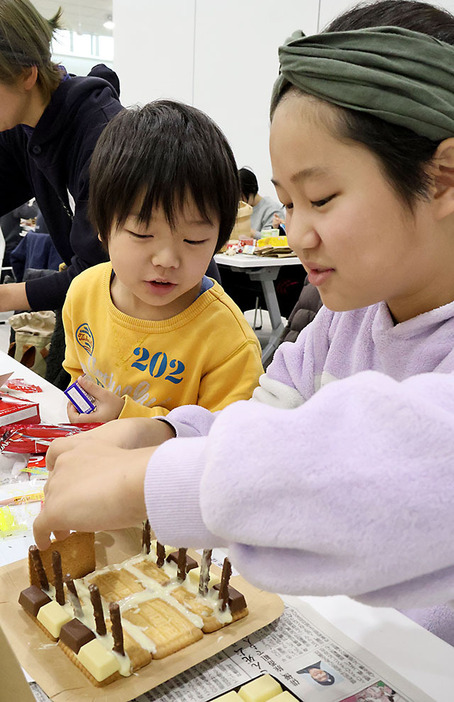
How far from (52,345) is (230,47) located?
14.7 ft

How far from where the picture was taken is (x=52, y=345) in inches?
74.8

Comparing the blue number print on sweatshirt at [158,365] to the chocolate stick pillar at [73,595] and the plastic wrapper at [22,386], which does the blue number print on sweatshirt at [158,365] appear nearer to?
the plastic wrapper at [22,386]

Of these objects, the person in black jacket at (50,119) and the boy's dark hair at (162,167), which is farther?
the person in black jacket at (50,119)

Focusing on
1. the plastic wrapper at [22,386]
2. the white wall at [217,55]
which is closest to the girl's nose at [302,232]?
the plastic wrapper at [22,386]

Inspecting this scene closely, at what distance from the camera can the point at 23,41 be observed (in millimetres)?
1424

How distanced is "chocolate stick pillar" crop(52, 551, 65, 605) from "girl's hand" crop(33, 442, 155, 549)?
94 millimetres

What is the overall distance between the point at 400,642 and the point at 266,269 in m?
3.28

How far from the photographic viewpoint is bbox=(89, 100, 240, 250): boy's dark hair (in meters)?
1.03

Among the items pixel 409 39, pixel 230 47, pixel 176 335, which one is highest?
pixel 230 47

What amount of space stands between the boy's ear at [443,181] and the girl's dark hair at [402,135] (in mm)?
11

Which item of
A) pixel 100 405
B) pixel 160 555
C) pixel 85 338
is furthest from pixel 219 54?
pixel 160 555

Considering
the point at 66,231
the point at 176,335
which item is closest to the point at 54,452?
the point at 176,335

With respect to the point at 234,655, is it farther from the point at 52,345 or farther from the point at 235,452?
the point at 52,345

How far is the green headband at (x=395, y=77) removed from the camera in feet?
1.92
